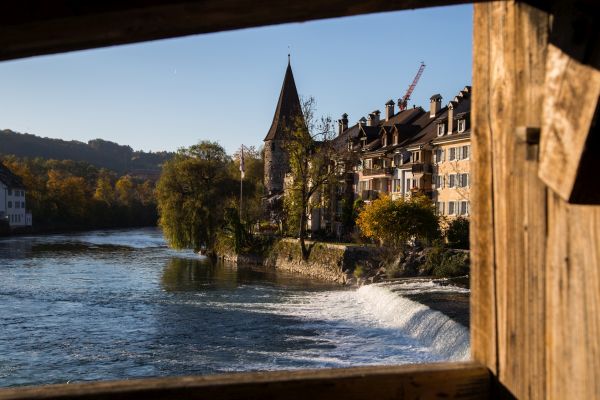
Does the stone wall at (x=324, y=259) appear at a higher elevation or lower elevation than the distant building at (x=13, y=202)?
lower

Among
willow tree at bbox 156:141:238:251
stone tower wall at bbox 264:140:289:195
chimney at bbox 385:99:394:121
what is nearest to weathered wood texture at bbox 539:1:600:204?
willow tree at bbox 156:141:238:251

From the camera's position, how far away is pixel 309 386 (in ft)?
5.70

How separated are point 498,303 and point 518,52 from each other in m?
0.64

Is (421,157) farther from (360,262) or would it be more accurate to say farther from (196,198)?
(196,198)

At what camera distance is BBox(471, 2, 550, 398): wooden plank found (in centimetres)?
167

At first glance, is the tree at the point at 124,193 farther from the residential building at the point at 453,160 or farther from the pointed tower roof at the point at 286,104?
the residential building at the point at 453,160

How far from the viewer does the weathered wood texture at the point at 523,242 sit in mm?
1551

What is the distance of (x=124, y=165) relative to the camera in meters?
199

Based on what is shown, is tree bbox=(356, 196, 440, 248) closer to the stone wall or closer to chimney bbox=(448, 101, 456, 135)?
the stone wall

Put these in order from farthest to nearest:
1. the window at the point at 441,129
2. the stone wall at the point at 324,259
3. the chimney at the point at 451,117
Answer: the window at the point at 441,129 → the chimney at the point at 451,117 → the stone wall at the point at 324,259

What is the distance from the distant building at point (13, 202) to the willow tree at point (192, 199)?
39.1 m

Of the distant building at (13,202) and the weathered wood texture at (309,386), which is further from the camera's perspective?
the distant building at (13,202)

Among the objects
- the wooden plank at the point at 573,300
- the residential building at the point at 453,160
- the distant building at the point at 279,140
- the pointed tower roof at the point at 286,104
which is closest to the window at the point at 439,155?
the residential building at the point at 453,160

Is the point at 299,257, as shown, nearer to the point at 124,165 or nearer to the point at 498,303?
the point at 498,303
